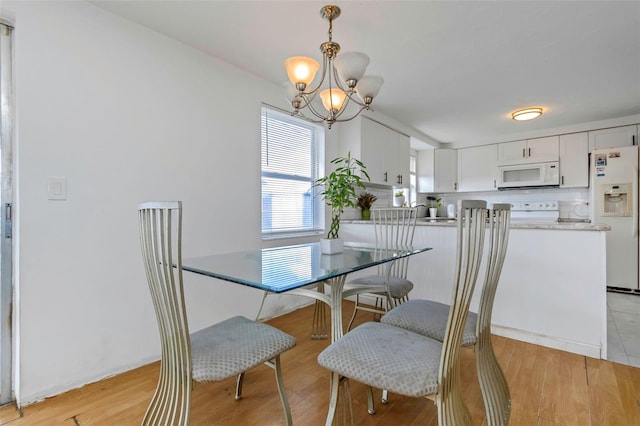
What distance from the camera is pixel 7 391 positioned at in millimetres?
1592

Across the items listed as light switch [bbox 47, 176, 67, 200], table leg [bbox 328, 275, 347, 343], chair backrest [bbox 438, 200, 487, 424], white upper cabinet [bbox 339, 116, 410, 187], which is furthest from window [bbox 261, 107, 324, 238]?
chair backrest [bbox 438, 200, 487, 424]

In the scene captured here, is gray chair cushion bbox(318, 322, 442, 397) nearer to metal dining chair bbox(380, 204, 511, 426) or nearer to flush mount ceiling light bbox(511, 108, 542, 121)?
metal dining chair bbox(380, 204, 511, 426)

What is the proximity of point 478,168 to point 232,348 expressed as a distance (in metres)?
5.02

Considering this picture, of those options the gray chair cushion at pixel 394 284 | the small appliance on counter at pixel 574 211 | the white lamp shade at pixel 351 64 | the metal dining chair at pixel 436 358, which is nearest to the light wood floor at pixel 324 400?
the metal dining chair at pixel 436 358

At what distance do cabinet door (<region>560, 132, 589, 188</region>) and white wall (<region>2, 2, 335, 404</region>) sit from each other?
469cm

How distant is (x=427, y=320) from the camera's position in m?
1.47

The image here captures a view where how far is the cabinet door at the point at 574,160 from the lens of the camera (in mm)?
4148

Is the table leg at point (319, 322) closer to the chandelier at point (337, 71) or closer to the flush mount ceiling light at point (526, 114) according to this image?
the chandelier at point (337, 71)

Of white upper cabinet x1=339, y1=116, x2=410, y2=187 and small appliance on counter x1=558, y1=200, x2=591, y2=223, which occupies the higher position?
white upper cabinet x1=339, y1=116, x2=410, y2=187

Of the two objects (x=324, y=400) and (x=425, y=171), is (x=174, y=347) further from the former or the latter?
(x=425, y=171)

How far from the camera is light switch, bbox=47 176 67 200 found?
5.43 ft

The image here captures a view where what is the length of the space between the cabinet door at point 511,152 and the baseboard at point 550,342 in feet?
10.3

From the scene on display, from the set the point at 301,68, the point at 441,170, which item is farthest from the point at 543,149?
the point at 301,68

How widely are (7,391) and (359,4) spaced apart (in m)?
2.92
